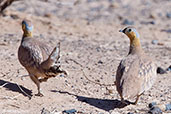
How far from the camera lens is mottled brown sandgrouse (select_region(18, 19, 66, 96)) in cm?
643

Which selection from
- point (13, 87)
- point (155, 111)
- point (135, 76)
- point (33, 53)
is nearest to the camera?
point (155, 111)

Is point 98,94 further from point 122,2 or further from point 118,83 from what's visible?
point 122,2

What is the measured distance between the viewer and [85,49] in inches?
421

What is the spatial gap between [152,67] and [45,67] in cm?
172

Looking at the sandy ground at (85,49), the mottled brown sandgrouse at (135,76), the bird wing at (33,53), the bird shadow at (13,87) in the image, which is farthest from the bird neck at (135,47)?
the bird shadow at (13,87)

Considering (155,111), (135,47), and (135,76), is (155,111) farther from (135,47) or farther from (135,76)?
(135,47)

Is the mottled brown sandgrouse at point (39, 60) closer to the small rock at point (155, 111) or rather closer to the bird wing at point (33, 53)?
the bird wing at point (33, 53)

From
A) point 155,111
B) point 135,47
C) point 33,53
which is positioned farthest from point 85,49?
point 155,111

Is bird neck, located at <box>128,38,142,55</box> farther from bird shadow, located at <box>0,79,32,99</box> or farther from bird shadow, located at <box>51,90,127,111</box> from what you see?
bird shadow, located at <box>0,79,32,99</box>

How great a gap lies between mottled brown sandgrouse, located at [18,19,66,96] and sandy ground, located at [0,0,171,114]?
0.38 meters

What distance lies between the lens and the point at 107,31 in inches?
544

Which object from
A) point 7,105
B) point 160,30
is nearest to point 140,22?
point 160,30

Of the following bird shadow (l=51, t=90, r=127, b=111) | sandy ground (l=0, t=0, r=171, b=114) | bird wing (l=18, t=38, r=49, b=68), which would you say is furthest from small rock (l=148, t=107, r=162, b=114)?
bird wing (l=18, t=38, r=49, b=68)

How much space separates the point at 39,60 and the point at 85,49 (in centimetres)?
408
